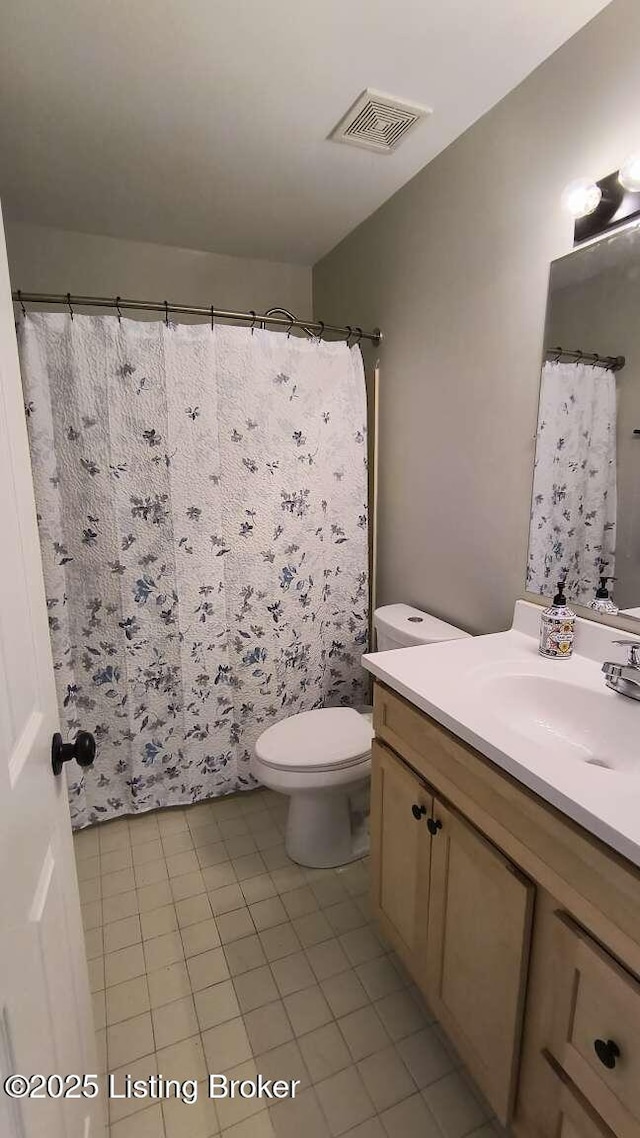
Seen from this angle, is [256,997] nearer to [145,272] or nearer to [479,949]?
[479,949]

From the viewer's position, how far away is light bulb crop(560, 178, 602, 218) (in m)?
1.15

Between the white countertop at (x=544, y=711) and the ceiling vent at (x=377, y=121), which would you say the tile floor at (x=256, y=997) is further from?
the ceiling vent at (x=377, y=121)

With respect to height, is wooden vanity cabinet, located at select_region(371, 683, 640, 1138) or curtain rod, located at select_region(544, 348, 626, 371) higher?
curtain rod, located at select_region(544, 348, 626, 371)

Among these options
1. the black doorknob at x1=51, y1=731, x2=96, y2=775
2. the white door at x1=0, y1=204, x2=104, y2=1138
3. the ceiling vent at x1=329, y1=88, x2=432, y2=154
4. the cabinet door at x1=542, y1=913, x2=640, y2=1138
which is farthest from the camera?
the ceiling vent at x1=329, y1=88, x2=432, y2=154

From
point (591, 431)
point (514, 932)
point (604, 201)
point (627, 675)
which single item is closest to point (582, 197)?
point (604, 201)

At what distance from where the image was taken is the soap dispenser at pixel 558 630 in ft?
4.10

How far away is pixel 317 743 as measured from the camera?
1686 millimetres

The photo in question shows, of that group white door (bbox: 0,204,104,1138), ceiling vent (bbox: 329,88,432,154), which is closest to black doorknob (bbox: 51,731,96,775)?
white door (bbox: 0,204,104,1138)

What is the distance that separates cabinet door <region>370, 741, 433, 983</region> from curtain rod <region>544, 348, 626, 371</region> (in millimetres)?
1034

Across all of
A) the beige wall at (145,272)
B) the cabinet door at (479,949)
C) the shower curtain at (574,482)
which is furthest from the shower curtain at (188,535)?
the cabinet door at (479,949)

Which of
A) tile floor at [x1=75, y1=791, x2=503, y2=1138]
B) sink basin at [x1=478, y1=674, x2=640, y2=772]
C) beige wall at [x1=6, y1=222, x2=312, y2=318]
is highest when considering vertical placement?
beige wall at [x1=6, y1=222, x2=312, y2=318]

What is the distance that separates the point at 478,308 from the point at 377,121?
22.8 inches

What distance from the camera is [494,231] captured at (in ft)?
4.76

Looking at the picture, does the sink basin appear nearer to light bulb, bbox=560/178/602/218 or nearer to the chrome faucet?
the chrome faucet
